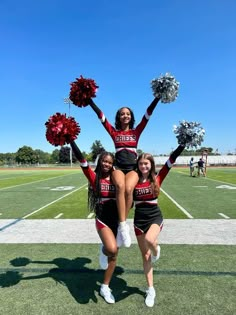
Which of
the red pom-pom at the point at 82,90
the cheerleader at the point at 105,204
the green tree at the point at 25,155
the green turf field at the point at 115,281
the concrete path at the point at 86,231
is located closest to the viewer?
the green turf field at the point at 115,281

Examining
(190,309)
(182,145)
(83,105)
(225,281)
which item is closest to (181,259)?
(225,281)

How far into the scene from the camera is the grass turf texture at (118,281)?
375 cm

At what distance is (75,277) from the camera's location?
4680 mm

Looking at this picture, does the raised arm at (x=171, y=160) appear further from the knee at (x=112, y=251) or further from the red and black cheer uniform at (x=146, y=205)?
the knee at (x=112, y=251)

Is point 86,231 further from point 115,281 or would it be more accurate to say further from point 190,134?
point 190,134

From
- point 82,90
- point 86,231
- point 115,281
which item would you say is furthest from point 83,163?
point 86,231

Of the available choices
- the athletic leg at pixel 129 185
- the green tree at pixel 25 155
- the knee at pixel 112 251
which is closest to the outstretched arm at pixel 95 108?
the athletic leg at pixel 129 185

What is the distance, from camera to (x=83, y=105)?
4.48 m

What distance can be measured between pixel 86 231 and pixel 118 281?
9.86ft

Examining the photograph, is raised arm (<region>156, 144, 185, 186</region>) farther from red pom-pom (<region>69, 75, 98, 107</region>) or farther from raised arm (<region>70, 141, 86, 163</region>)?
red pom-pom (<region>69, 75, 98, 107</region>)

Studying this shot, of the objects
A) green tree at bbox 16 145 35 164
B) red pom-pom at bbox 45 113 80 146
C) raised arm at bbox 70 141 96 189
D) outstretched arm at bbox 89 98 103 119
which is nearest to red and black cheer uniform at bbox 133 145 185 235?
raised arm at bbox 70 141 96 189

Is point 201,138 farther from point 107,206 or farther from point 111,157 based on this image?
point 107,206

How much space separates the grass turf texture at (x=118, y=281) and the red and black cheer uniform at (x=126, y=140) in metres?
1.52

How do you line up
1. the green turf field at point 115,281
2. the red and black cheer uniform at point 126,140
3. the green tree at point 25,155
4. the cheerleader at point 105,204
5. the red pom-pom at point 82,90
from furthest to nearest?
the green tree at point 25,155, the red pom-pom at point 82,90, the red and black cheer uniform at point 126,140, the cheerleader at point 105,204, the green turf field at point 115,281
